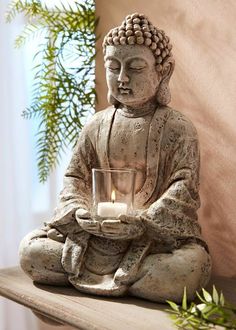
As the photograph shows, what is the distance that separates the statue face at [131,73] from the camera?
144 cm

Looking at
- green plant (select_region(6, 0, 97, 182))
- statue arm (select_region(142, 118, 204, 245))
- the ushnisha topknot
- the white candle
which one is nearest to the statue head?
the ushnisha topknot

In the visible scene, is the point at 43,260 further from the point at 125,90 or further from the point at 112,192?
the point at 125,90

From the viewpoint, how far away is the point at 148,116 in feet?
4.96

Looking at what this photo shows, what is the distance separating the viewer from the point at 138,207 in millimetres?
1504

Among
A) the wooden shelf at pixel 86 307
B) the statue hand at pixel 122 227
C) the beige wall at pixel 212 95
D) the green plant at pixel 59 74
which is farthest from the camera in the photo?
the green plant at pixel 59 74

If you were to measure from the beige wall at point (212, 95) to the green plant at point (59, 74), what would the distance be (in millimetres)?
348

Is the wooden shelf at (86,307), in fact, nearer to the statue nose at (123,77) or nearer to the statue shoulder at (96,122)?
the statue shoulder at (96,122)

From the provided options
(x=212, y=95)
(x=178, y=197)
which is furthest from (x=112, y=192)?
(x=212, y=95)

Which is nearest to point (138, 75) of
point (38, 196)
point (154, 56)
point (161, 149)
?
point (154, 56)

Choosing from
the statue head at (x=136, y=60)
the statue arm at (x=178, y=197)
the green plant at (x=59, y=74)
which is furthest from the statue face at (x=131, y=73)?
the green plant at (x=59, y=74)

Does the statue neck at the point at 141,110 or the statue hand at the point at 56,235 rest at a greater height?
the statue neck at the point at 141,110

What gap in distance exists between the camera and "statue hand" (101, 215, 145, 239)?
136 cm

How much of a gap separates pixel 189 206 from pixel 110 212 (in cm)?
19

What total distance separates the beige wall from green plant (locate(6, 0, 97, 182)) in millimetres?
348
